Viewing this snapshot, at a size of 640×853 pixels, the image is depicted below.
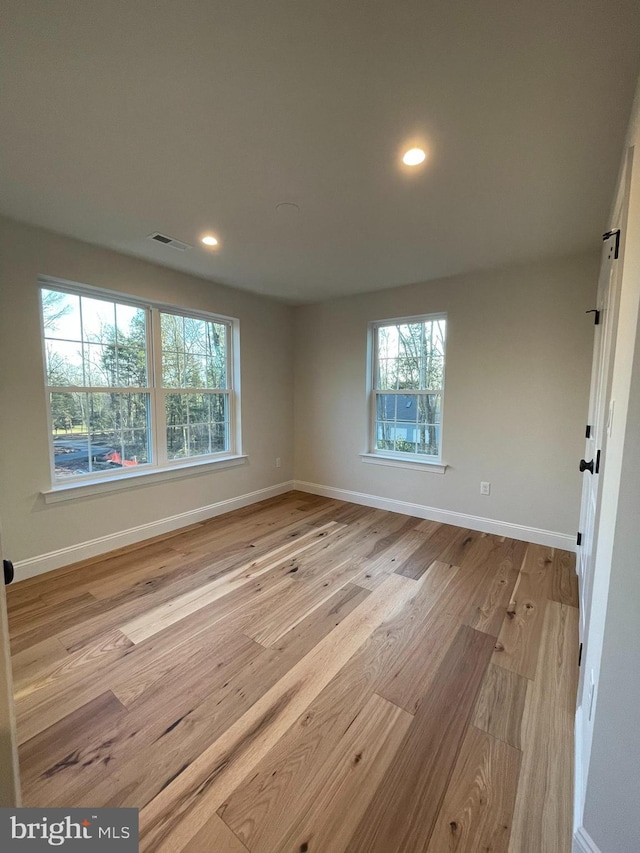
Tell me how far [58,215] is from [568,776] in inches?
150

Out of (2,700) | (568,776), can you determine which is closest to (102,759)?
(2,700)

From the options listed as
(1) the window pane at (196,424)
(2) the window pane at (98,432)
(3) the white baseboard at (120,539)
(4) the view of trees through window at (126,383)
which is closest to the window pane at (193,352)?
(4) the view of trees through window at (126,383)

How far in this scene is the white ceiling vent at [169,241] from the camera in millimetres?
2494

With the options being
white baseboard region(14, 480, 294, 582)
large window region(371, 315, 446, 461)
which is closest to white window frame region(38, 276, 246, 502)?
white baseboard region(14, 480, 294, 582)

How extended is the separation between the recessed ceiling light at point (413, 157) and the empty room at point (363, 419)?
2cm

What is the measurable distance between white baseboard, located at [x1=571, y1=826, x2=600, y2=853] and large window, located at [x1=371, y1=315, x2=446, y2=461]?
9.04 ft

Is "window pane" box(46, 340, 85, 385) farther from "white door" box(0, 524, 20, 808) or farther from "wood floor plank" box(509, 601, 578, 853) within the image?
"wood floor plank" box(509, 601, 578, 853)

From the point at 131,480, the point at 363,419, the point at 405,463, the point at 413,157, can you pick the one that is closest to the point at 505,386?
the point at 405,463

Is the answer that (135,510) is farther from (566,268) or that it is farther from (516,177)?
(566,268)

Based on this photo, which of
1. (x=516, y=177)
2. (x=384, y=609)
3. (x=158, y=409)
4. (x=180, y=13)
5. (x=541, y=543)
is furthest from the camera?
(x=158, y=409)

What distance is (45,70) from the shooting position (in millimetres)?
1230

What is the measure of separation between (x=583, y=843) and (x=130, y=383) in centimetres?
357

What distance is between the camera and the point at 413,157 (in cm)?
163

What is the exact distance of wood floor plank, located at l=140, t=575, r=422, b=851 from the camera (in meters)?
1.07
